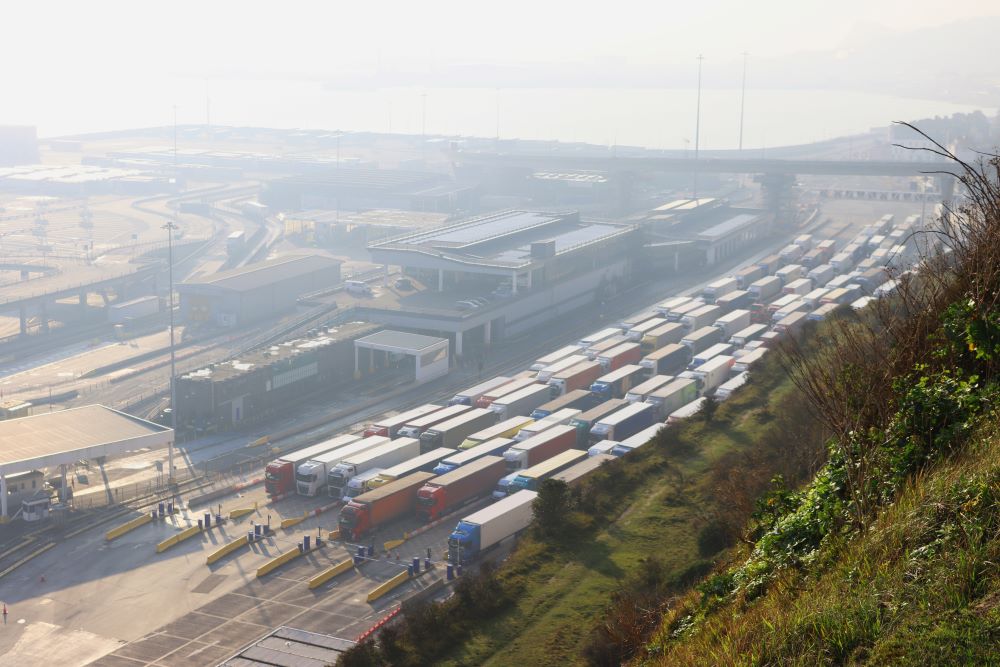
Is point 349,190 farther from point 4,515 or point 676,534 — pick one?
point 676,534

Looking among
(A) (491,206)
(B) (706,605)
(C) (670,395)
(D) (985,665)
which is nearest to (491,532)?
(C) (670,395)

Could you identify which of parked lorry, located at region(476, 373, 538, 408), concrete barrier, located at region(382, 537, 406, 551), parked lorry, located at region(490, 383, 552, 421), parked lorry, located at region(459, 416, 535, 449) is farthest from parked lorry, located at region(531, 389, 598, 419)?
concrete barrier, located at region(382, 537, 406, 551)

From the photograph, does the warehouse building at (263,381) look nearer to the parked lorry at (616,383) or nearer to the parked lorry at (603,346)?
the parked lorry at (603,346)

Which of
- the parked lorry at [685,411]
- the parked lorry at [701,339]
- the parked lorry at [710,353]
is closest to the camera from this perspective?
the parked lorry at [685,411]

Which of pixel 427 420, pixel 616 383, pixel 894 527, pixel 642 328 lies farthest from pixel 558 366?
pixel 894 527

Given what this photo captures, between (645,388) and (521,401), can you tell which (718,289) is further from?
(521,401)

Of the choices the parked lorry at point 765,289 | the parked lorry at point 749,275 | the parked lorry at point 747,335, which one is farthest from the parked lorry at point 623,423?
the parked lorry at point 749,275
